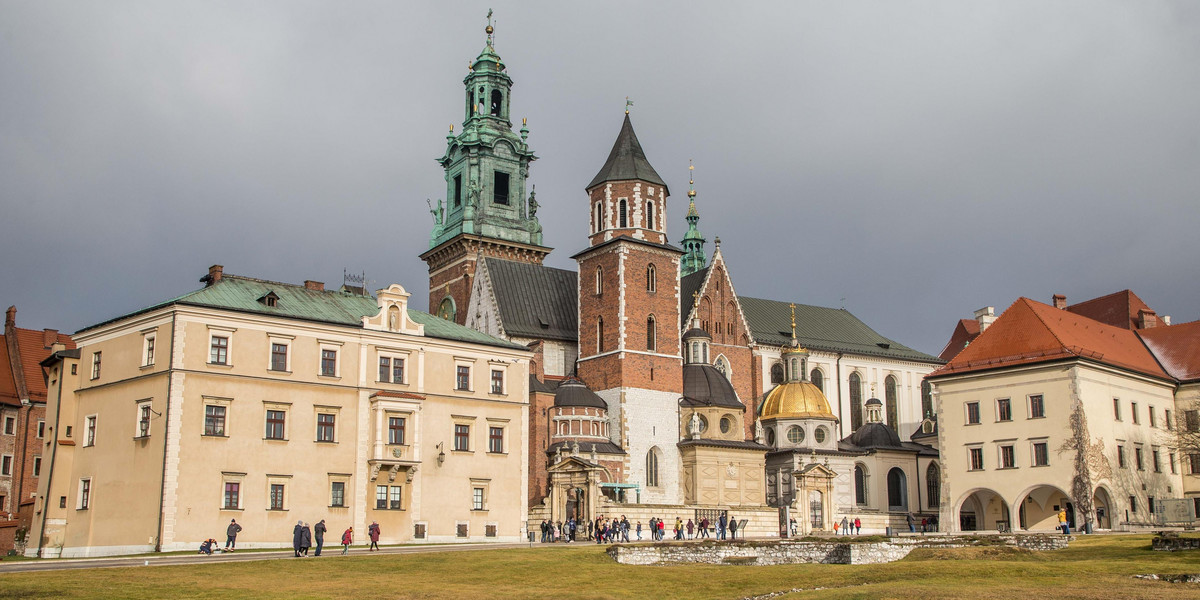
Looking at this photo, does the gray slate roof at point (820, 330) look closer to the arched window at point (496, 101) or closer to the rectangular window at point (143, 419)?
the arched window at point (496, 101)

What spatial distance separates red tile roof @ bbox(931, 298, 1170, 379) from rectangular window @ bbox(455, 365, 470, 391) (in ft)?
80.3

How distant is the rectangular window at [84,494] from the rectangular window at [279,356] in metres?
8.74

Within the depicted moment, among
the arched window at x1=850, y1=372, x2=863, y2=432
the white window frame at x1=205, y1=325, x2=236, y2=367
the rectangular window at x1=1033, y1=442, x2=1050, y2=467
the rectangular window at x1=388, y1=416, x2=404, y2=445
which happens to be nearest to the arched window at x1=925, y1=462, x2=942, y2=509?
the arched window at x1=850, y1=372, x2=863, y2=432

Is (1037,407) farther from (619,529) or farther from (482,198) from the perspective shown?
(482,198)

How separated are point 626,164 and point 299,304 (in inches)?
957

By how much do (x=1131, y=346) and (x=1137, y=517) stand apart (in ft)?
38.8

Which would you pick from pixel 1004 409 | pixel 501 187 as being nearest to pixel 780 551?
pixel 1004 409

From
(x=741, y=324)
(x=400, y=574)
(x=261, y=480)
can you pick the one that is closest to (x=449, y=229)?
(x=741, y=324)

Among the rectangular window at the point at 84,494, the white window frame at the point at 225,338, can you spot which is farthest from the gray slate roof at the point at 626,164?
the rectangular window at the point at 84,494

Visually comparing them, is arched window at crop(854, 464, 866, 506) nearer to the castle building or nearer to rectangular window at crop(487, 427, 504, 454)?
the castle building

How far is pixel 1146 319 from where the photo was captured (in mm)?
74312

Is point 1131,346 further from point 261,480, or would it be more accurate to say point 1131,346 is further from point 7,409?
point 7,409

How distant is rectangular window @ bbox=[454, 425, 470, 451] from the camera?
5381cm

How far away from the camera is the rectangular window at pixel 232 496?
155 feet
